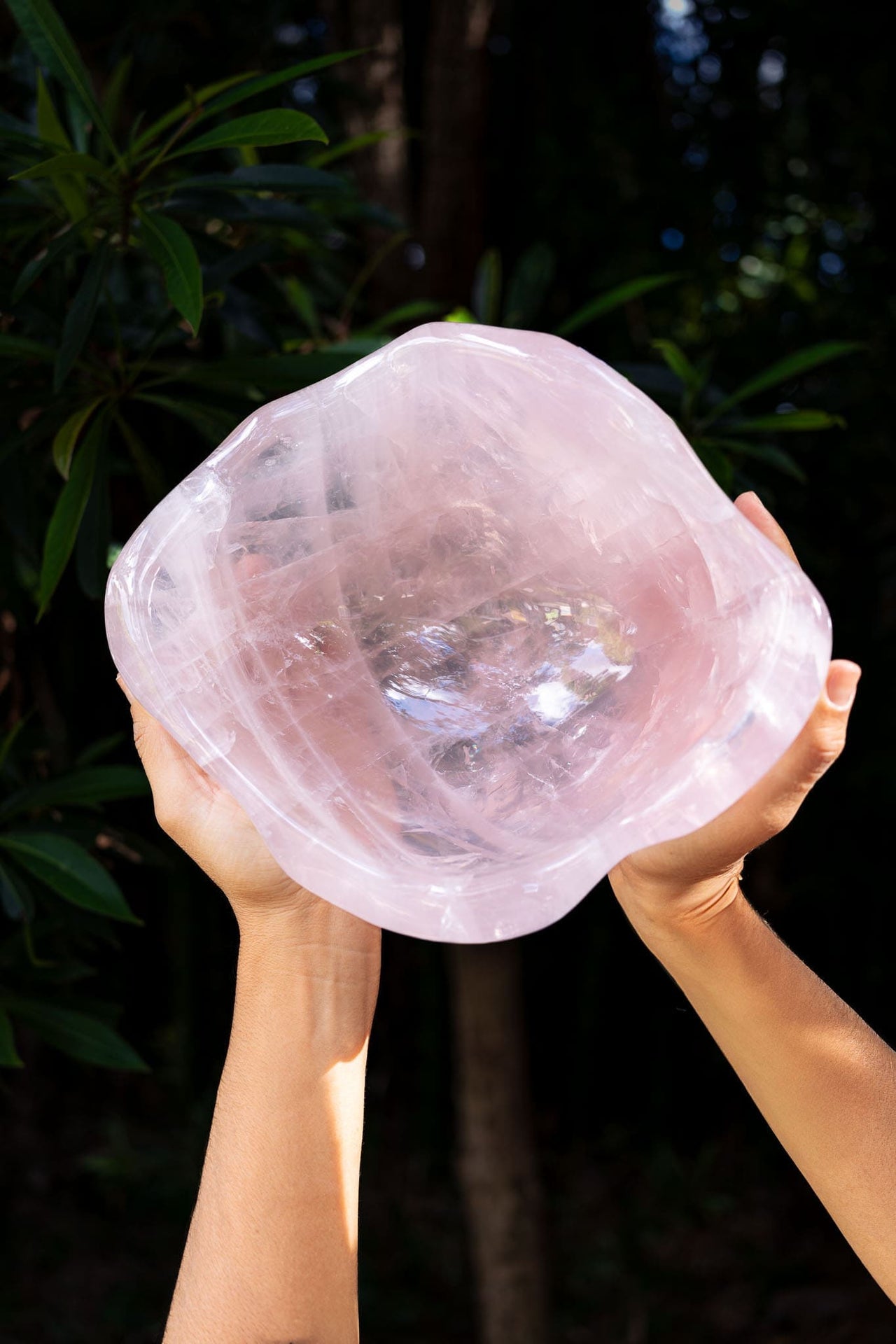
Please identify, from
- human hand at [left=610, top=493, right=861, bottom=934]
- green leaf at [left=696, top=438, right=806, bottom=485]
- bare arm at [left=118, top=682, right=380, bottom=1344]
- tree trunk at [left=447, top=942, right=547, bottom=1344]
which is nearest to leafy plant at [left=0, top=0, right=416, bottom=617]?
bare arm at [left=118, top=682, right=380, bottom=1344]

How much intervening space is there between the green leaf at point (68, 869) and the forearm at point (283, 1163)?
0.29 metres

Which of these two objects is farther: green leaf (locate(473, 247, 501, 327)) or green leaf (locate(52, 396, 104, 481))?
green leaf (locate(473, 247, 501, 327))

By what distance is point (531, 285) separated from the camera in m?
1.38

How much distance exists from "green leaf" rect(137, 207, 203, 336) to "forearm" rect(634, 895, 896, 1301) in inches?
23.4

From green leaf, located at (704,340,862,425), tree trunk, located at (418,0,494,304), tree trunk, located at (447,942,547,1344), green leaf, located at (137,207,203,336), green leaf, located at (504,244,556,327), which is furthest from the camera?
tree trunk, located at (447,942,547,1344)

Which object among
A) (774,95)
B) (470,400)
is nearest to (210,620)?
(470,400)

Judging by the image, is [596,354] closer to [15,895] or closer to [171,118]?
[171,118]

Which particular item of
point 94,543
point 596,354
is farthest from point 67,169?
point 596,354

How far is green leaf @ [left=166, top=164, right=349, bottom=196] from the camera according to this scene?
99cm

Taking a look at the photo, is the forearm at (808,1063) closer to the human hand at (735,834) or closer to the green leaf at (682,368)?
the human hand at (735,834)

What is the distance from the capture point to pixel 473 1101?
77.1 inches

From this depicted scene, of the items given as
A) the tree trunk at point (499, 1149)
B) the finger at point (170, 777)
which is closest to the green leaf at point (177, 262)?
the finger at point (170, 777)

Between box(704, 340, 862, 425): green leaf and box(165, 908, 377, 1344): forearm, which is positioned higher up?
box(704, 340, 862, 425): green leaf

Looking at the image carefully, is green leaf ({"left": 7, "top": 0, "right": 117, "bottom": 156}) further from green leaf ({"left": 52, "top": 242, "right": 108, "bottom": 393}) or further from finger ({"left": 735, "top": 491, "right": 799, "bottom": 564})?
finger ({"left": 735, "top": 491, "right": 799, "bottom": 564})
